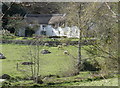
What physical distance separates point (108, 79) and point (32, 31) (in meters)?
27.4

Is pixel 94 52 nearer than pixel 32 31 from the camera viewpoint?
Yes

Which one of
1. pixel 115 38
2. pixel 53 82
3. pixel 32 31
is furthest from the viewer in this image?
pixel 32 31

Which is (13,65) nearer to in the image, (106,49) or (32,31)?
(106,49)

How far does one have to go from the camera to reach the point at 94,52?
4375 millimetres

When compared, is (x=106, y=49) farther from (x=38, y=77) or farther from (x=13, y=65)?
(x=13, y=65)

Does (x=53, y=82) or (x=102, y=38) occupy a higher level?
(x=102, y=38)

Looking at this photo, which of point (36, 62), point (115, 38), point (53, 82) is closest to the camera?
point (115, 38)

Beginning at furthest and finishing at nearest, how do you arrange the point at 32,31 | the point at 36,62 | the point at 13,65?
the point at 32,31 → the point at 13,65 → the point at 36,62

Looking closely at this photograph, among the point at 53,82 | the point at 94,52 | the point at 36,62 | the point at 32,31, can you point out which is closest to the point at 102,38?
the point at 94,52

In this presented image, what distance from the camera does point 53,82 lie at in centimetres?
1246

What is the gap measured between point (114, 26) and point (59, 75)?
10225 mm

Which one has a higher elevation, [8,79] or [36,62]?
[36,62]

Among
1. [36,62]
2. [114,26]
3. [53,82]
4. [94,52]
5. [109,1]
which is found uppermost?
[109,1]

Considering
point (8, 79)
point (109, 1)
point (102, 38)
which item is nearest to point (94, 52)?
point (102, 38)
